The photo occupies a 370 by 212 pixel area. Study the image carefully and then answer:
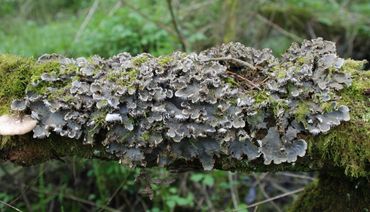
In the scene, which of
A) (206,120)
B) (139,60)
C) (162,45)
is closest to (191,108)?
(206,120)

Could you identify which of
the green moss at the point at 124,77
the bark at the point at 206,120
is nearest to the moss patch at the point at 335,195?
the bark at the point at 206,120

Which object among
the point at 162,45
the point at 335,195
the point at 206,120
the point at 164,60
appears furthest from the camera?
the point at 162,45

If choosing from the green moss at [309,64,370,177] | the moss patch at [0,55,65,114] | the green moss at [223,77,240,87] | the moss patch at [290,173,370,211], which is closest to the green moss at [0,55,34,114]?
the moss patch at [0,55,65,114]

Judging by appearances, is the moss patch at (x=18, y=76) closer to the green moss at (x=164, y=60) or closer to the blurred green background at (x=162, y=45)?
the green moss at (x=164, y=60)

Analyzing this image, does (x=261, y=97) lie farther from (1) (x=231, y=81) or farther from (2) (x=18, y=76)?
(2) (x=18, y=76)

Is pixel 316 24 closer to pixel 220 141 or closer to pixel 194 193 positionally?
pixel 194 193

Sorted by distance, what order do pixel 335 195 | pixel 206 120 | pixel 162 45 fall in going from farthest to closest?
pixel 162 45 → pixel 335 195 → pixel 206 120
